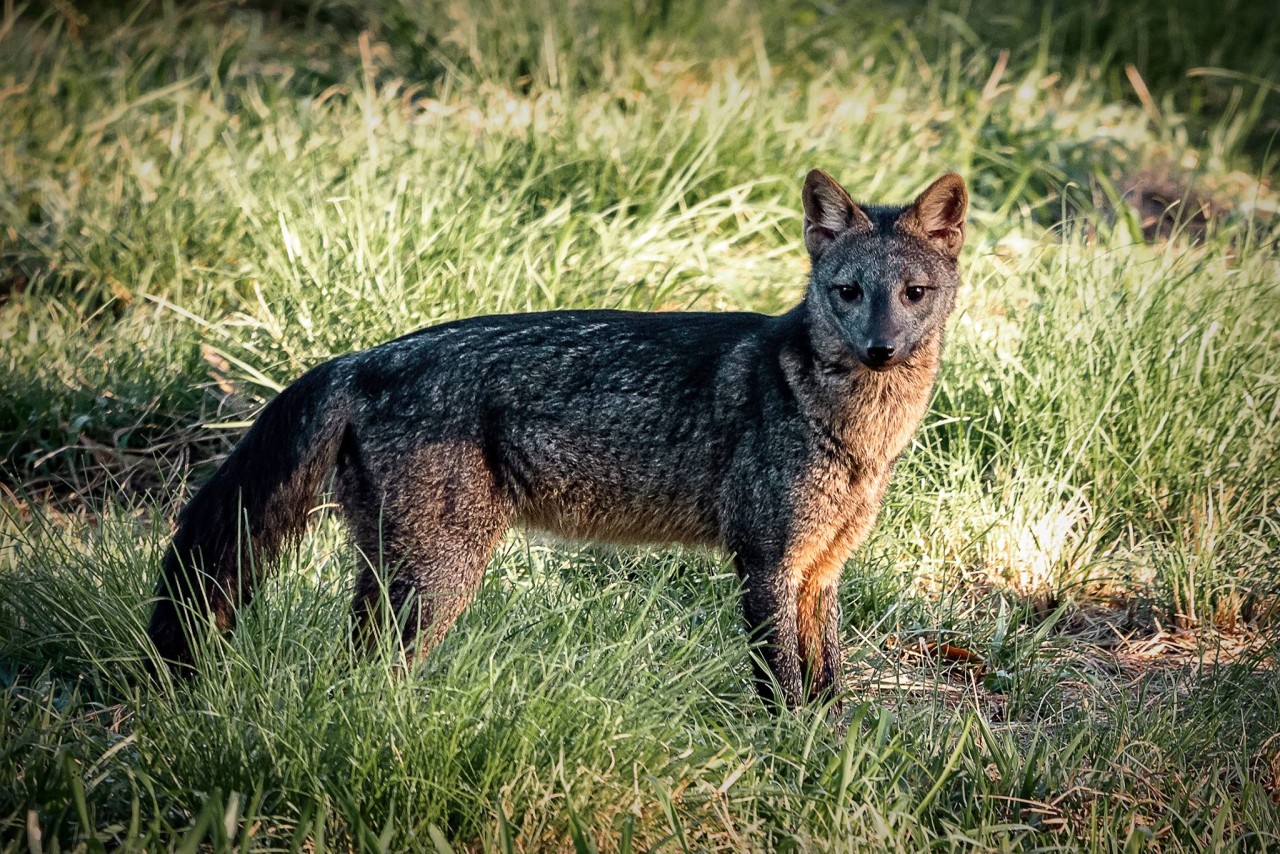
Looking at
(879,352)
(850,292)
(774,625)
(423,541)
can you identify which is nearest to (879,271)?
(850,292)

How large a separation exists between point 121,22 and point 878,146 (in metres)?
5.07

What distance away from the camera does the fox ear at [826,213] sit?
13.4ft

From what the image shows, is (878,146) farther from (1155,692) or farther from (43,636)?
(43,636)

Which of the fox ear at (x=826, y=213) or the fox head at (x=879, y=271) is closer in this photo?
the fox head at (x=879, y=271)

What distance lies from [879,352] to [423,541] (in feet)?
4.54

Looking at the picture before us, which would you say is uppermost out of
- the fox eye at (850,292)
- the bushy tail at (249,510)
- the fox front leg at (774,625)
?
the fox eye at (850,292)

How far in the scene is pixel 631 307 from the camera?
228 inches

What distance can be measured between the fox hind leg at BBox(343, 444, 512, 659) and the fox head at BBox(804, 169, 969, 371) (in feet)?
3.79

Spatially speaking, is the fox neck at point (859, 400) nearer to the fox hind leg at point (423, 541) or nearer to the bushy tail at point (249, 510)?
the fox hind leg at point (423, 541)

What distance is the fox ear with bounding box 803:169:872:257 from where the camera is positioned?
13.4 ft

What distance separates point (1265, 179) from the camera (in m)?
8.48

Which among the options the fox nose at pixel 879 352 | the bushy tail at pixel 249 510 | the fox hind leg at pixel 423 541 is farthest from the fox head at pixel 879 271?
the bushy tail at pixel 249 510

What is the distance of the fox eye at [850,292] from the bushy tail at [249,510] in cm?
149

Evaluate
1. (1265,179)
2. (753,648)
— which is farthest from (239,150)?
(1265,179)
